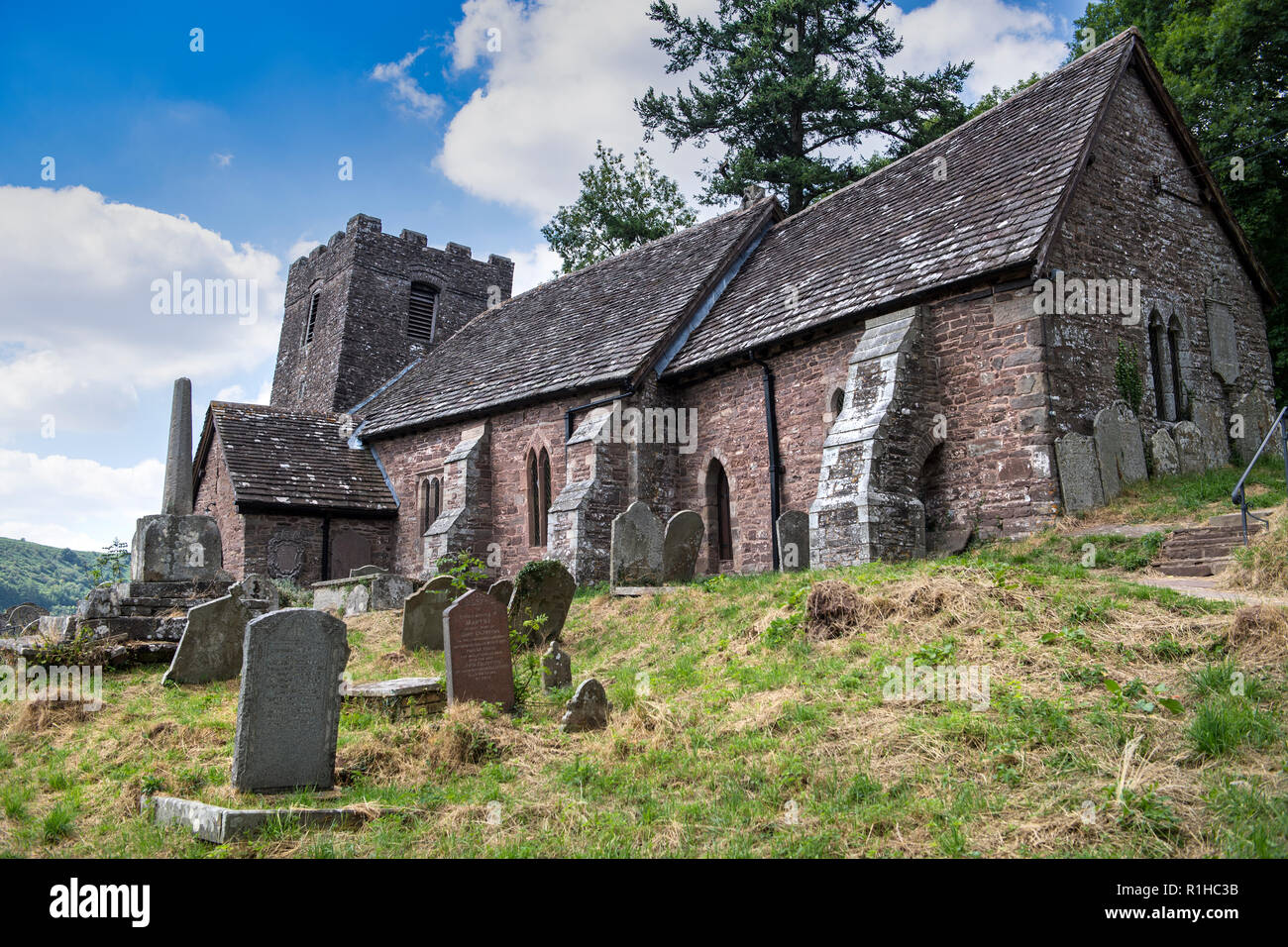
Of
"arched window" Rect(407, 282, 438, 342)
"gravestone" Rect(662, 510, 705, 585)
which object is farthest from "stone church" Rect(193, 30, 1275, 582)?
"arched window" Rect(407, 282, 438, 342)

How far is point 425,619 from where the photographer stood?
11.4 m

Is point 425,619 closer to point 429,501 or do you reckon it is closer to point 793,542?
point 793,542

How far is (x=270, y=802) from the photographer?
5.79m

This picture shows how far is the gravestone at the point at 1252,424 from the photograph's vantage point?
15.4m

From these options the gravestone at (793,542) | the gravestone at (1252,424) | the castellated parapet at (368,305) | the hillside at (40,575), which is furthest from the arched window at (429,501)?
the hillside at (40,575)

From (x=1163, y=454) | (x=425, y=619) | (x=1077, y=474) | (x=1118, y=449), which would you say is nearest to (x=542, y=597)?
(x=425, y=619)

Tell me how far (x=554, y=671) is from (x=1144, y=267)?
12108 mm

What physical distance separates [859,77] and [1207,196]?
16.4 m

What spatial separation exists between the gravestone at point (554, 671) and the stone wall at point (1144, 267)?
7.79m

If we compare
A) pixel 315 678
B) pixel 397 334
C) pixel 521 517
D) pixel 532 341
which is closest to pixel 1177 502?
pixel 315 678

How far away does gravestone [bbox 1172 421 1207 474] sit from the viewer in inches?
556

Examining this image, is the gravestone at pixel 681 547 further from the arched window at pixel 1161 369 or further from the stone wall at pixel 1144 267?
the arched window at pixel 1161 369
